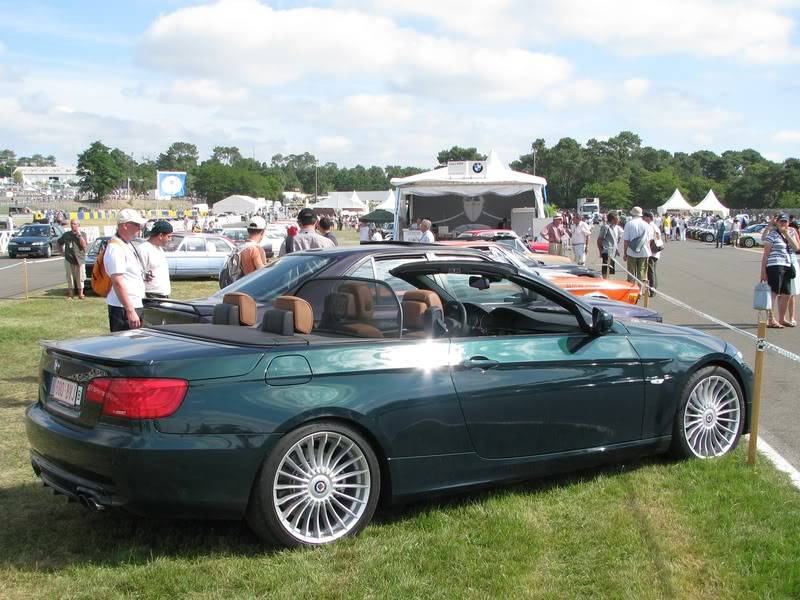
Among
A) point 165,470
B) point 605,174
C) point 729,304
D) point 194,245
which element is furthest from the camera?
A: point 605,174

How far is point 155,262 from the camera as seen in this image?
7.75 metres

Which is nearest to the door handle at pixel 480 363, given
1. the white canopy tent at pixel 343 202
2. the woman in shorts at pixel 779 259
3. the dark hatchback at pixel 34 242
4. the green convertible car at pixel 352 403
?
the green convertible car at pixel 352 403

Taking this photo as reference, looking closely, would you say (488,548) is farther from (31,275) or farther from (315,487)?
(31,275)

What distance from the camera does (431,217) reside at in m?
28.6

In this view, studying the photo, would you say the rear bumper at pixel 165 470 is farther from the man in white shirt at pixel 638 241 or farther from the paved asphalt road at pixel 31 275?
the paved asphalt road at pixel 31 275

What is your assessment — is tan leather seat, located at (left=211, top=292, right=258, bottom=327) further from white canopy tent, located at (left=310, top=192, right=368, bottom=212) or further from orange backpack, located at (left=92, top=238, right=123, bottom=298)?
white canopy tent, located at (left=310, top=192, right=368, bottom=212)

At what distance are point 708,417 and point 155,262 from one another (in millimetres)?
5082

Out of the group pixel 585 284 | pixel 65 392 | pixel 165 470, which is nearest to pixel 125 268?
pixel 65 392

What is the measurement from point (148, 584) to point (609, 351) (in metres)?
2.90

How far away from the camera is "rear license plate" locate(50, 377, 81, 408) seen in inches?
159

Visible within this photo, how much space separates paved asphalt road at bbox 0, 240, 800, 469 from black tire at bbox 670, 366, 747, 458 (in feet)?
1.65

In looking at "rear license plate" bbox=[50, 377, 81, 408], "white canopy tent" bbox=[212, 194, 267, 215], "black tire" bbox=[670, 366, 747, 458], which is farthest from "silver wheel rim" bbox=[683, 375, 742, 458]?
"white canopy tent" bbox=[212, 194, 267, 215]

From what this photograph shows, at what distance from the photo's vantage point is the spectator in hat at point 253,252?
895 centimetres

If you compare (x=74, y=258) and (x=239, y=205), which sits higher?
(x=239, y=205)
